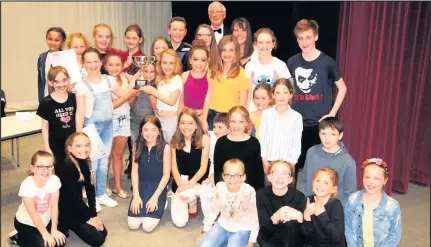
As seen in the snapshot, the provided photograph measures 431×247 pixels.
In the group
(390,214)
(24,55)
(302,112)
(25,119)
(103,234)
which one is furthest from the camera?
(24,55)

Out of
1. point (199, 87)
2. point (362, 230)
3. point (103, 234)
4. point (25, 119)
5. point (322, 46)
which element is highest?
point (322, 46)

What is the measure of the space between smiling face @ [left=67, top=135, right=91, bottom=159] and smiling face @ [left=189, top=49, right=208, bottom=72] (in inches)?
40.3

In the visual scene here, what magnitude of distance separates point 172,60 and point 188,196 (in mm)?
1084

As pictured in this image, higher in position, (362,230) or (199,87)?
(199,87)

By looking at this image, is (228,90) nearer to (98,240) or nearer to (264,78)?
(264,78)

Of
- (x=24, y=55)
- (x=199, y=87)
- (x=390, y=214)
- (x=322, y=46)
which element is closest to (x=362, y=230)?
(x=390, y=214)

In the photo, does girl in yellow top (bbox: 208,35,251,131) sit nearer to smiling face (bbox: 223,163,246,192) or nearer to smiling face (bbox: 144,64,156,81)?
smiling face (bbox: 144,64,156,81)

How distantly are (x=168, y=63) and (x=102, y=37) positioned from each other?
0.68 m

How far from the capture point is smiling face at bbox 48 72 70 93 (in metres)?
3.56

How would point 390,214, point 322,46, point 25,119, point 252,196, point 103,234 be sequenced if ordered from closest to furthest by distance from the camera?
point 390,214 → point 252,196 → point 103,234 → point 25,119 → point 322,46

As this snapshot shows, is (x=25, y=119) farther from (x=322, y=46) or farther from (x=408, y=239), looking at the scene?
(x=408, y=239)

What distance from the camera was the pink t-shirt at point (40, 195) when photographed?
126 inches

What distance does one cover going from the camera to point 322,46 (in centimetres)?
523

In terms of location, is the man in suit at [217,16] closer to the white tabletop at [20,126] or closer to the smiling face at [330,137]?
the smiling face at [330,137]
